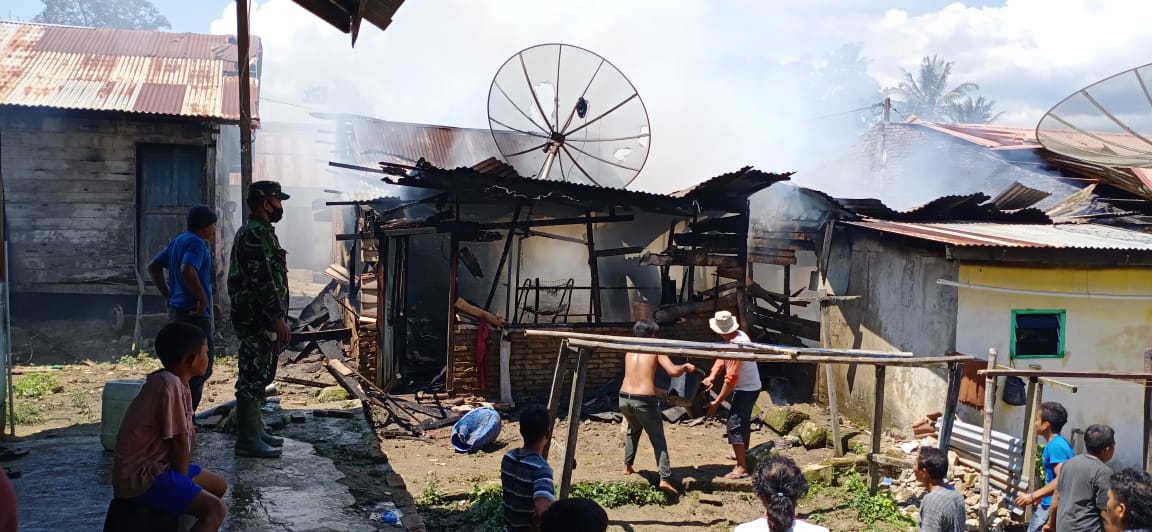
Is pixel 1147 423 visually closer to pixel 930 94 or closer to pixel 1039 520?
pixel 1039 520

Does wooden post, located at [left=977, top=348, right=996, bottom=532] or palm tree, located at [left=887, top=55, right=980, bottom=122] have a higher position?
palm tree, located at [left=887, top=55, right=980, bottom=122]

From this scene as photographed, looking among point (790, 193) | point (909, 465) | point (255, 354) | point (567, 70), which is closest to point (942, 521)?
point (909, 465)

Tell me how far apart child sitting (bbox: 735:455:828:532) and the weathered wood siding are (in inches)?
496

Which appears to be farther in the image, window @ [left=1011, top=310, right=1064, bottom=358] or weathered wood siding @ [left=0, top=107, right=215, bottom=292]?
weathered wood siding @ [left=0, top=107, right=215, bottom=292]

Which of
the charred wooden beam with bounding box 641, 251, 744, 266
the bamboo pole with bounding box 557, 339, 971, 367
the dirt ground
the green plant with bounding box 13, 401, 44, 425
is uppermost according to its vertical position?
the charred wooden beam with bounding box 641, 251, 744, 266

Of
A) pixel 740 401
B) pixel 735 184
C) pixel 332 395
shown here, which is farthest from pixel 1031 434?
pixel 332 395

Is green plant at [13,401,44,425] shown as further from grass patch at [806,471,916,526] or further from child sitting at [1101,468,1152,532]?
child sitting at [1101,468,1152,532]

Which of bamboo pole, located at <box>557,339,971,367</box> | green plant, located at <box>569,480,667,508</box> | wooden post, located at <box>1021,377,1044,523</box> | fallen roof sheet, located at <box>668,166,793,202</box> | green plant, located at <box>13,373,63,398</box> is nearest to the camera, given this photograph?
bamboo pole, located at <box>557,339,971,367</box>

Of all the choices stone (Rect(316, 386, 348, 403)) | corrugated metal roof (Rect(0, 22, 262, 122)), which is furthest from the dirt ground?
corrugated metal roof (Rect(0, 22, 262, 122))

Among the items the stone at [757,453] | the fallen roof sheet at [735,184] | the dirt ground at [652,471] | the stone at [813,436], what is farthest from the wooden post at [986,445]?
the fallen roof sheet at [735,184]

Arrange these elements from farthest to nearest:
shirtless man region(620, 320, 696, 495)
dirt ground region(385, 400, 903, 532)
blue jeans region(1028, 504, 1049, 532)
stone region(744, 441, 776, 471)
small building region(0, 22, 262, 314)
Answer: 1. small building region(0, 22, 262, 314)
2. stone region(744, 441, 776, 471)
3. shirtless man region(620, 320, 696, 495)
4. dirt ground region(385, 400, 903, 532)
5. blue jeans region(1028, 504, 1049, 532)

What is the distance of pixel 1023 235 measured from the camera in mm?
10336

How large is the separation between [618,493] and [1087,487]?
4219 millimetres

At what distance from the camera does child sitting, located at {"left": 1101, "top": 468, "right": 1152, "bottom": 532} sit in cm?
423
